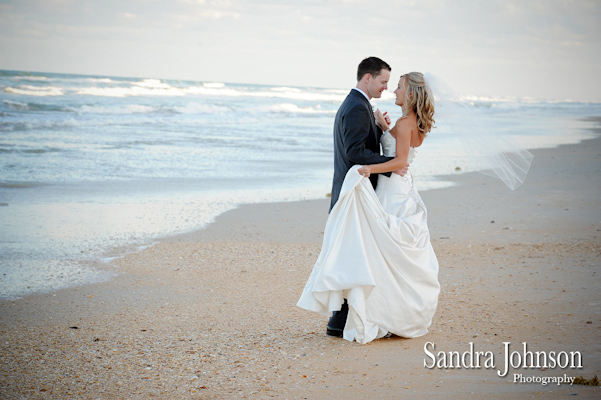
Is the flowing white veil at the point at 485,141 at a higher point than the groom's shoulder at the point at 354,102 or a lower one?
lower

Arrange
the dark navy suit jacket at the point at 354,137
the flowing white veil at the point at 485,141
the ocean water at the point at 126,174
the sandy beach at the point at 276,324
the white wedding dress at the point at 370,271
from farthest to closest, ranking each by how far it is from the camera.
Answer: the ocean water at the point at 126,174 → the flowing white veil at the point at 485,141 → the dark navy suit jacket at the point at 354,137 → the white wedding dress at the point at 370,271 → the sandy beach at the point at 276,324

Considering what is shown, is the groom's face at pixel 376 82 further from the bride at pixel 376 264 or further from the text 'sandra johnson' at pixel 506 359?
the text 'sandra johnson' at pixel 506 359

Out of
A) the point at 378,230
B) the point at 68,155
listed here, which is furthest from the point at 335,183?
the point at 68,155

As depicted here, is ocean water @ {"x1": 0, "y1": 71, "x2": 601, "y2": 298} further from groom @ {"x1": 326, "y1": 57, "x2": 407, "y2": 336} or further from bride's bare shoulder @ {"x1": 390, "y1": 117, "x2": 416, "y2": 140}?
groom @ {"x1": 326, "y1": 57, "x2": 407, "y2": 336}

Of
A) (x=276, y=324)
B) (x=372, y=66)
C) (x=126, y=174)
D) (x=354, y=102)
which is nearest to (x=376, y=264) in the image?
(x=276, y=324)

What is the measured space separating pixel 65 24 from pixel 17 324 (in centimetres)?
5180

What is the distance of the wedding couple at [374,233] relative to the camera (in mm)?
4445

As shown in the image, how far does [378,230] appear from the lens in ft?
14.8

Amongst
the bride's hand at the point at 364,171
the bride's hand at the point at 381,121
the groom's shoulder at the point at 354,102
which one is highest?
the groom's shoulder at the point at 354,102

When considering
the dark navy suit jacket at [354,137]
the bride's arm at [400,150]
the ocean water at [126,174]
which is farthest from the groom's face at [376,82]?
the ocean water at [126,174]

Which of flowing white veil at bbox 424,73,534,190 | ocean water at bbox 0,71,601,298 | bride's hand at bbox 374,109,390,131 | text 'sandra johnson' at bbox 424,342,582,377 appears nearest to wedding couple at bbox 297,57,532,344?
bride's hand at bbox 374,109,390,131

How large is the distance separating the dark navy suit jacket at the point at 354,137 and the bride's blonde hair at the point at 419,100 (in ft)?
1.18

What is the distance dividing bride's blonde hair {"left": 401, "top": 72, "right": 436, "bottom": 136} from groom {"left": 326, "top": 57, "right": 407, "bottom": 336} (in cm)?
21

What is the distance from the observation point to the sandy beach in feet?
12.4
